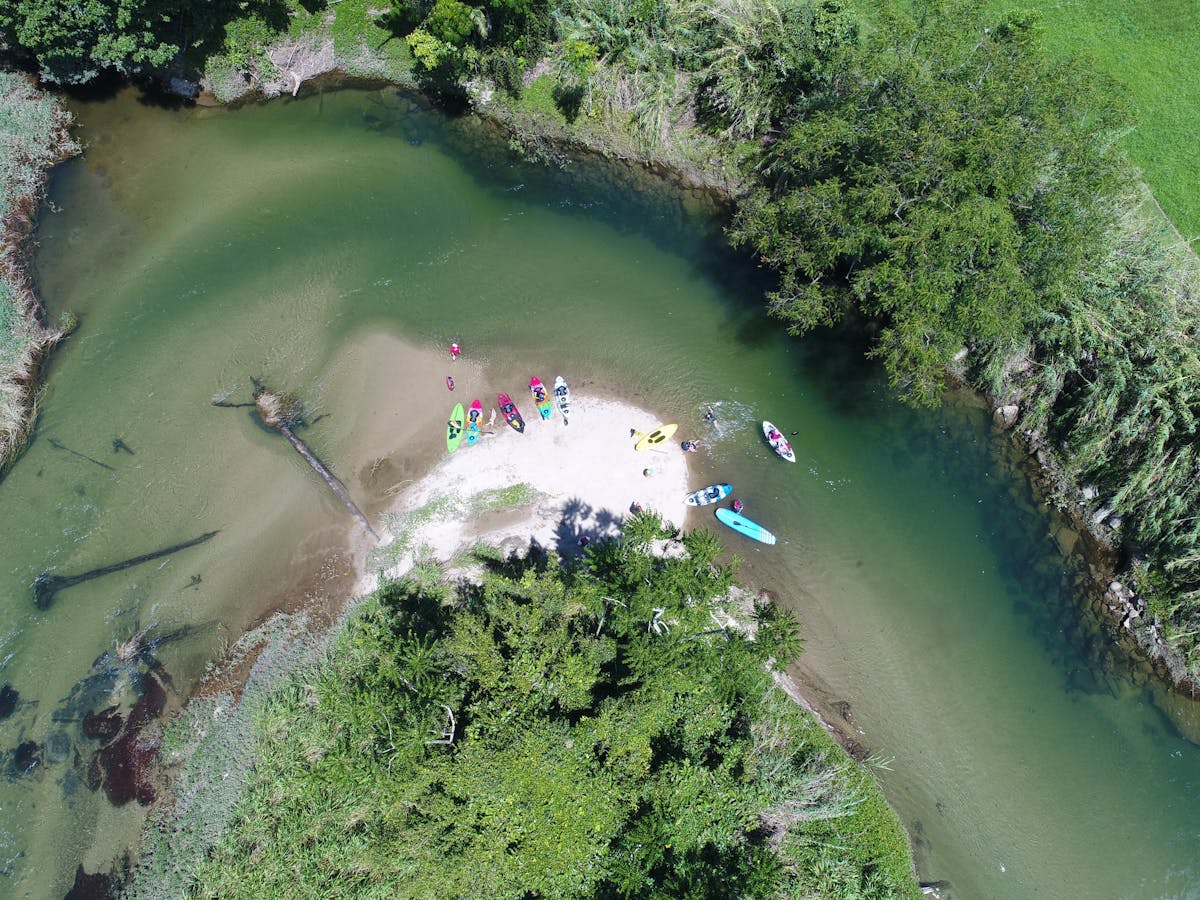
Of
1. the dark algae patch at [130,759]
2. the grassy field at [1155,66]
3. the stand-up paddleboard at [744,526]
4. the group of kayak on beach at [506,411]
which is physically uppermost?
the grassy field at [1155,66]

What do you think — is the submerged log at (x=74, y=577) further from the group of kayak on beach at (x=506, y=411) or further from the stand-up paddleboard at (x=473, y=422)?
the stand-up paddleboard at (x=473, y=422)

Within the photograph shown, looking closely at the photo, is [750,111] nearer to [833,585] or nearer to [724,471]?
[724,471]

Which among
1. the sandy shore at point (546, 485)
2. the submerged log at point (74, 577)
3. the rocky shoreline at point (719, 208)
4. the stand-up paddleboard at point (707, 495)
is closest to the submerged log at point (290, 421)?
the sandy shore at point (546, 485)

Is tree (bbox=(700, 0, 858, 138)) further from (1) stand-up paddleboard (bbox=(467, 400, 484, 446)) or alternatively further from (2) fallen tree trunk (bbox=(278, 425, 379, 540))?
(2) fallen tree trunk (bbox=(278, 425, 379, 540))

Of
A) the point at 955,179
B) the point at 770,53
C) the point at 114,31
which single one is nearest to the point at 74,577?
the point at 114,31

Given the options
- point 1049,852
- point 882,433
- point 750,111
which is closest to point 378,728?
point 882,433

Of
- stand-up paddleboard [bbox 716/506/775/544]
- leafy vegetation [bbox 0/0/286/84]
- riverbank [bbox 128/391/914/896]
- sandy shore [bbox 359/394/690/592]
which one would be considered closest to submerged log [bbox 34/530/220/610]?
riverbank [bbox 128/391/914/896]

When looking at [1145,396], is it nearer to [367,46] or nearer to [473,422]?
[473,422]
